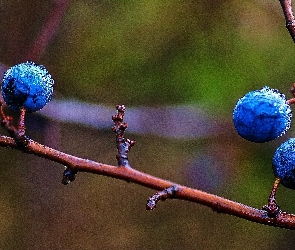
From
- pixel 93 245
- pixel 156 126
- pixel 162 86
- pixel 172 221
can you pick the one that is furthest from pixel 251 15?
pixel 93 245

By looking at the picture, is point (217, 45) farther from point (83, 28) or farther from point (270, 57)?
point (83, 28)

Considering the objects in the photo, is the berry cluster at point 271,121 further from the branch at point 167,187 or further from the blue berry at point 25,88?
the blue berry at point 25,88

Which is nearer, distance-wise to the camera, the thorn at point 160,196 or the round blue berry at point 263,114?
the thorn at point 160,196

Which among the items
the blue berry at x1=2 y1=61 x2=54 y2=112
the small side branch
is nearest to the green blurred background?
the blue berry at x1=2 y1=61 x2=54 y2=112

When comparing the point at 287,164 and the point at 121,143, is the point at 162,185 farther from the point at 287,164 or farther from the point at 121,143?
the point at 287,164

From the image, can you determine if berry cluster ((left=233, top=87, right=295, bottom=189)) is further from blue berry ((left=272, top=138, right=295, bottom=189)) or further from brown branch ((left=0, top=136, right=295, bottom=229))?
brown branch ((left=0, top=136, right=295, bottom=229))

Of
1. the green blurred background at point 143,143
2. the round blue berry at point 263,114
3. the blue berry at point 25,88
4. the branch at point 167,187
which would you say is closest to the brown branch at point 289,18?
the round blue berry at point 263,114

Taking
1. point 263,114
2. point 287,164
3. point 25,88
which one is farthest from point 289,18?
point 25,88
